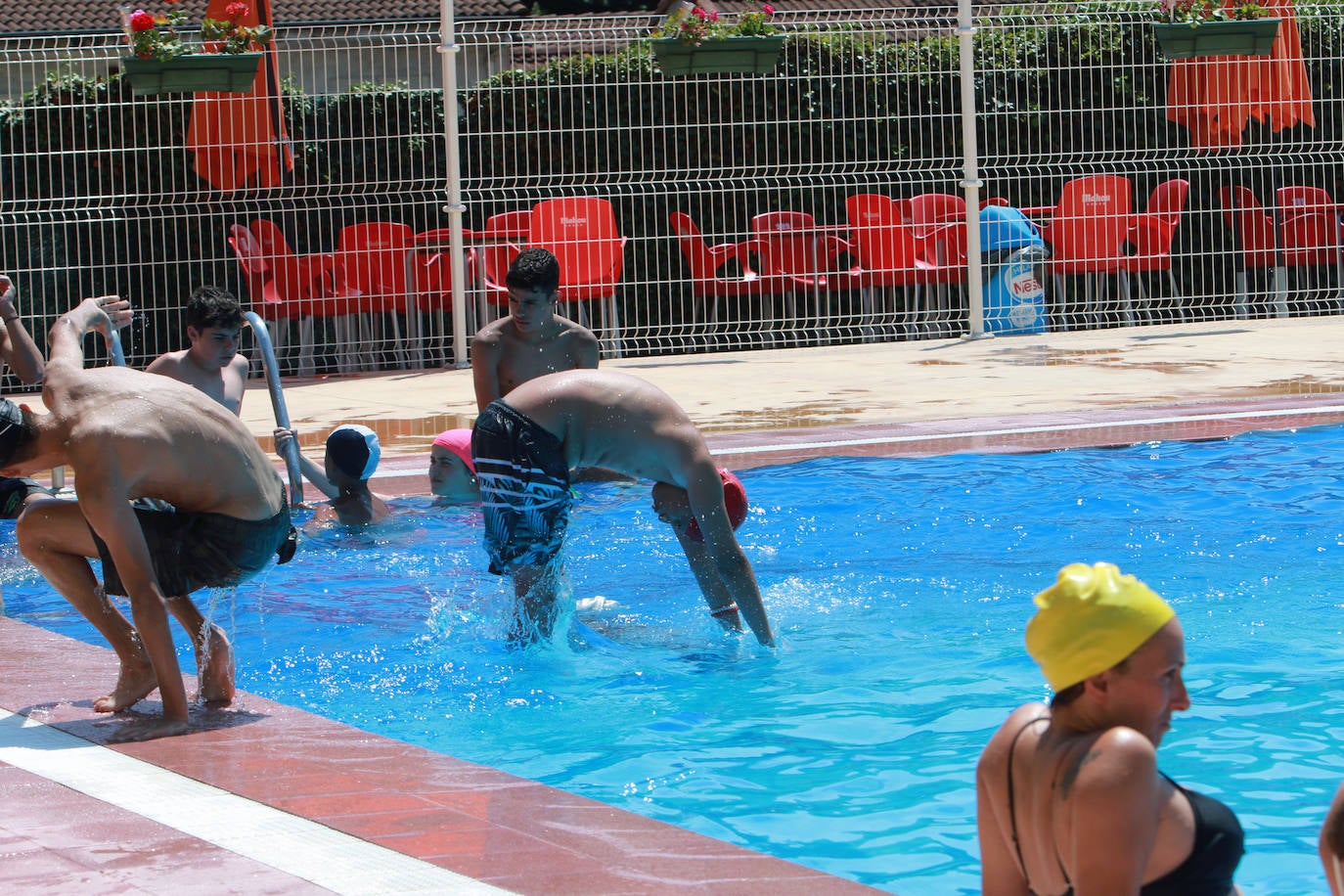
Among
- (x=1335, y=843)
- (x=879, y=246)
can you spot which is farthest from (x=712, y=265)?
(x=1335, y=843)

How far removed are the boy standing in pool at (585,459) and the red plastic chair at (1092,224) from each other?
392 inches

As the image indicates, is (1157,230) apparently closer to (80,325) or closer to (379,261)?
(379,261)

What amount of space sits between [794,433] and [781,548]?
2188 mm

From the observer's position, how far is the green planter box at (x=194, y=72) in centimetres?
1319

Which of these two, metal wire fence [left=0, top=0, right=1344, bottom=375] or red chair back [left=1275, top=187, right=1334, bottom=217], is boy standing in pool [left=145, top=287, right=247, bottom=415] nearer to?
metal wire fence [left=0, top=0, right=1344, bottom=375]

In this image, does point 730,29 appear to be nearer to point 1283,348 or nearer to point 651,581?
point 1283,348

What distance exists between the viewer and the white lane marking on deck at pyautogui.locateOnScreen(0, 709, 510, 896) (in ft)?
11.5

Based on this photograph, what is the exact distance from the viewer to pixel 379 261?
46.1 ft

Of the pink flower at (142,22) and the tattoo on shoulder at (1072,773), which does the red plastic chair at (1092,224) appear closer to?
the pink flower at (142,22)

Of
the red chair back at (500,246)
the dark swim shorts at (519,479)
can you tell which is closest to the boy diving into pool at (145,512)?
the dark swim shorts at (519,479)

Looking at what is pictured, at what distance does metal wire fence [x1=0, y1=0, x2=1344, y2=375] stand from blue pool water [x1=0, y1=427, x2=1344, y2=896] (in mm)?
5369

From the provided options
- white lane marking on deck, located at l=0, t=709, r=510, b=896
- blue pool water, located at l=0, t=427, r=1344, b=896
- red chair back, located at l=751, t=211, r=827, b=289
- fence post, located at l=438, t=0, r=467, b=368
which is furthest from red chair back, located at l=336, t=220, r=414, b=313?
white lane marking on deck, located at l=0, t=709, r=510, b=896

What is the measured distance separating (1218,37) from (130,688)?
12.4m

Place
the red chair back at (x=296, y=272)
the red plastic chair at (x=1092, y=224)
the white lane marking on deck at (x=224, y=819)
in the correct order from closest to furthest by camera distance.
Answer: the white lane marking on deck at (x=224, y=819)
the red chair back at (x=296, y=272)
the red plastic chair at (x=1092, y=224)
